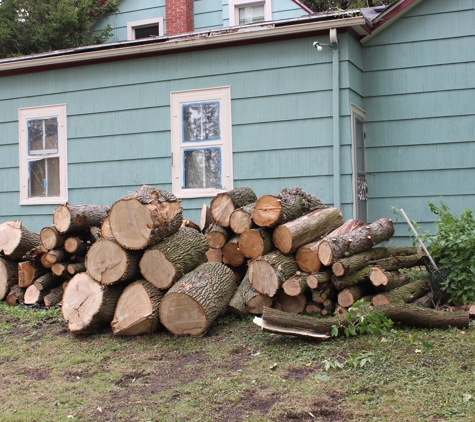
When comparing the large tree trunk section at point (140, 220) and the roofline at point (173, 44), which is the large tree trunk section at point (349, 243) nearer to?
the large tree trunk section at point (140, 220)

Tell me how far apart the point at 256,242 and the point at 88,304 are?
180cm

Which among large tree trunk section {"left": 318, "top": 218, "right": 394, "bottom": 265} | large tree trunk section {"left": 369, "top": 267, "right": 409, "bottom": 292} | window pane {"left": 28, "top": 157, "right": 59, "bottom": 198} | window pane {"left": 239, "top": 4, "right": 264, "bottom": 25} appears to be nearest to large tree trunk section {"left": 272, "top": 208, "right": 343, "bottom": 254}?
large tree trunk section {"left": 318, "top": 218, "right": 394, "bottom": 265}

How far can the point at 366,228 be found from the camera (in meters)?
5.73

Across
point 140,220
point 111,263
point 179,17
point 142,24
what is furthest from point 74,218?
point 142,24

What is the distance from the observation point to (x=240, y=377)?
4.26 m

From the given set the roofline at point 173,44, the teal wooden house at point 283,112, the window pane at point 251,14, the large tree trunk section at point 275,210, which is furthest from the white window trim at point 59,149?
the window pane at point 251,14

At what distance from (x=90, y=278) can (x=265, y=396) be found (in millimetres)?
2505

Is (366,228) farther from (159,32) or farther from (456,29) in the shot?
(159,32)

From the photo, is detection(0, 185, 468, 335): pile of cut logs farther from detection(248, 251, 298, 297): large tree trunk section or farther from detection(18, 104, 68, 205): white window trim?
detection(18, 104, 68, 205): white window trim

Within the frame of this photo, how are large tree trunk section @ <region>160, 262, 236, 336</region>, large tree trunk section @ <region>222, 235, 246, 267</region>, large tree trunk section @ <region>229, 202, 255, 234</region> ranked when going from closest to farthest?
large tree trunk section @ <region>160, 262, 236, 336</region> → large tree trunk section @ <region>229, 202, 255, 234</region> → large tree trunk section @ <region>222, 235, 246, 267</region>

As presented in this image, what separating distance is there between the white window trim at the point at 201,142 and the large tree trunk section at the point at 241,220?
201 cm

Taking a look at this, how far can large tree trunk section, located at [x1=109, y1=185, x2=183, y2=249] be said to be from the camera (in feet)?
17.7

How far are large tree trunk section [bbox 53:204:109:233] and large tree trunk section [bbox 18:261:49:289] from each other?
2.11 ft

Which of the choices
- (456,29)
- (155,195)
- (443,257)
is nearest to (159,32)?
(456,29)
